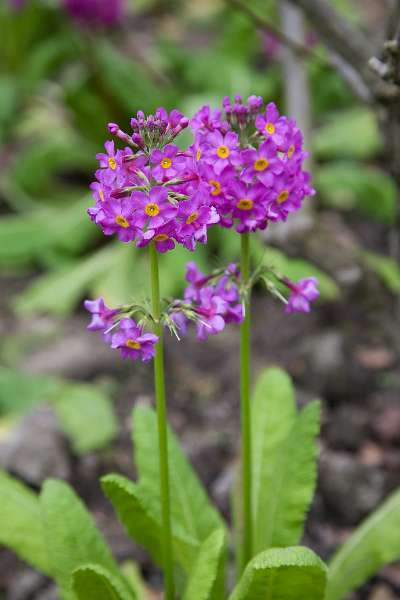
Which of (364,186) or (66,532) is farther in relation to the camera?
(364,186)

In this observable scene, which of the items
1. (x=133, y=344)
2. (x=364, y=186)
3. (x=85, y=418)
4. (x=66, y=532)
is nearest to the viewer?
(x=133, y=344)

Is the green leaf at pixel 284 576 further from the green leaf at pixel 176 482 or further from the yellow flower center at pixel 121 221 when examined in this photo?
the yellow flower center at pixel 121 221

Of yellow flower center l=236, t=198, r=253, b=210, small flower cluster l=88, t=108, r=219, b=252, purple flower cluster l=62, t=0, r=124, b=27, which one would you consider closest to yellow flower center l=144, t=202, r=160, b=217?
small flower cluster l=88, t=108, r=219, b=252

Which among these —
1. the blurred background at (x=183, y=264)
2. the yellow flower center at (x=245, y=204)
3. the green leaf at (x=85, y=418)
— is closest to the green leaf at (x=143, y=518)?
the blurred background at (x=183, y=264)

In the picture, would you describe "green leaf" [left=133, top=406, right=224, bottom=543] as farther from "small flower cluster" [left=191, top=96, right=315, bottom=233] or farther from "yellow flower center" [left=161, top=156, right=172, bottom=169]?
"yellow flower center" [left=161, top=156, right=172, bottom=169]

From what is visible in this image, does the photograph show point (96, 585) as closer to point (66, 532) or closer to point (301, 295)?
point (66, 532)

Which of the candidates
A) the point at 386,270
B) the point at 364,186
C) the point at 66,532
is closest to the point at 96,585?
the point at 66,532
